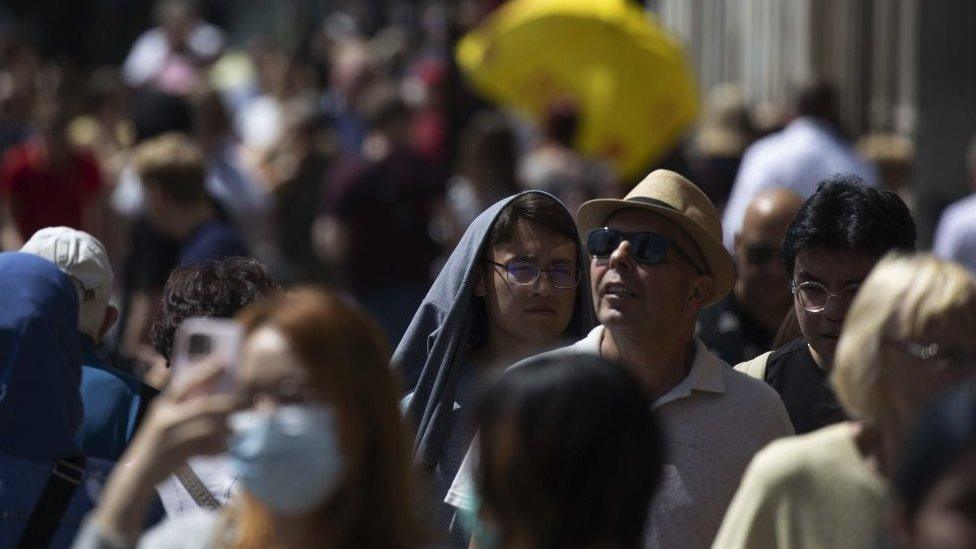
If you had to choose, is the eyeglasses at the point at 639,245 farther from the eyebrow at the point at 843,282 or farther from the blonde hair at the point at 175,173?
the blonde hair at the point at 175,173

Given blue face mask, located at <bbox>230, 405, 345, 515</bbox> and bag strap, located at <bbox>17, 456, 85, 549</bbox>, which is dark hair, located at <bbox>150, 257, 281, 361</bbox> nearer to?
bag strap, located at <bbox>17, 456, 85, 549</bbox>

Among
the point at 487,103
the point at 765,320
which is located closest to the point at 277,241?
the point at 487,103

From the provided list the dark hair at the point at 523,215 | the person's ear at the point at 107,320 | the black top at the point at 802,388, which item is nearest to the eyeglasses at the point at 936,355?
the black top at the point at 802,388

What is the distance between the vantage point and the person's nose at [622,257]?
499 centimetres

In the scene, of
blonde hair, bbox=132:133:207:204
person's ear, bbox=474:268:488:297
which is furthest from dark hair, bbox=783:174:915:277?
blonde hair, bbox=132:133:207:204

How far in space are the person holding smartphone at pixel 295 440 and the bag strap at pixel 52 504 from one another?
103cm

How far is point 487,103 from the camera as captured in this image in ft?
51.7

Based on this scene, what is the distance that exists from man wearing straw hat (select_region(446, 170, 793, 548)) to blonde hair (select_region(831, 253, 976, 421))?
910 millimetres

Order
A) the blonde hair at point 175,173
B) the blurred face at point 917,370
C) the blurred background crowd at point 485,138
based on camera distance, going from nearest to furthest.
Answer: the blurred face at point 917,370, the blonde hair at point 175,173, the blurred background crowd at point 485,138

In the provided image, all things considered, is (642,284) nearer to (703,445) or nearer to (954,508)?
(703,445)

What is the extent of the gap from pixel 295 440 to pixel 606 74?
28.7 feet

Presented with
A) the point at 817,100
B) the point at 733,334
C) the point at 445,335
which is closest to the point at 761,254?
the point at 733,334

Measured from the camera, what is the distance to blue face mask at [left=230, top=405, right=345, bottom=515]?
11.1 ft

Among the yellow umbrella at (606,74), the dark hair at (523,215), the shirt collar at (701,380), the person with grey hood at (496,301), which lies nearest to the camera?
the shirt collar at (701,380)
